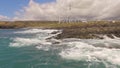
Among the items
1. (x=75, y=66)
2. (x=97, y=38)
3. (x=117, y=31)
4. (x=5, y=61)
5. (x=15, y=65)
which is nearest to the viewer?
(x=75, y=66)

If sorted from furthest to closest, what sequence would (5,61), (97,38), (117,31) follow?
1. (117,31)
2. (97,38)
3. (5,61)

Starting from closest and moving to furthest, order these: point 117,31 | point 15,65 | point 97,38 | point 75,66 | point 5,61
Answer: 1. point 75,66
2. point 15,65
3. point 5,61
4. point 97,38
5. point 117,31

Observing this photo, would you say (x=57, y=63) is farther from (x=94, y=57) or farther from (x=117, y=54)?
(x=117, y=54)

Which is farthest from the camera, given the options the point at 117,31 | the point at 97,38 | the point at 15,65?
the point at 117,31

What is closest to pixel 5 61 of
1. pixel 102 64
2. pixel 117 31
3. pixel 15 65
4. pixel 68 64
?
pixel 15 65

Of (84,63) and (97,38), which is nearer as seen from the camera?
(84,63)

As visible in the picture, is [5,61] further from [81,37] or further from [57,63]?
[81,37]

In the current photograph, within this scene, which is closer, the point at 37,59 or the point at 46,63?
the point at 46,63

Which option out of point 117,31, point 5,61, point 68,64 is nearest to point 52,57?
point 68,64
